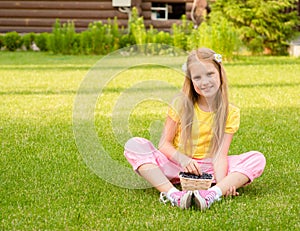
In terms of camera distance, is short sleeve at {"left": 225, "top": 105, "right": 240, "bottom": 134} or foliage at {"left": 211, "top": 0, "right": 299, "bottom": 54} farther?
foliage at {"left": 211, "top": 0, "right": 299, "bottom": 54}

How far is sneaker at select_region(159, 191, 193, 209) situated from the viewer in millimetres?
3699

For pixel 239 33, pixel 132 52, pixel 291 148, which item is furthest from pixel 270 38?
pixel 132 52

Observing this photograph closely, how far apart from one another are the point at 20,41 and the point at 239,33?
17.5 feet

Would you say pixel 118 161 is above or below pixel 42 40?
above

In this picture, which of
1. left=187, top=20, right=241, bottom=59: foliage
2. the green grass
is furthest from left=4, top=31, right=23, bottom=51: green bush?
the green grass

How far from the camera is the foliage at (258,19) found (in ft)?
49.5

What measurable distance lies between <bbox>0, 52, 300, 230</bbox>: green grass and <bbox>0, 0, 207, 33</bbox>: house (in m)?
7.89

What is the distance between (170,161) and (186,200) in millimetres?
540

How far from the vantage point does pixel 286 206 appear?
3789 mm

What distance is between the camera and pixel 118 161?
4.95 metres

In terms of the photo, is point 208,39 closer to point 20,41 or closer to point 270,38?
point 270,38

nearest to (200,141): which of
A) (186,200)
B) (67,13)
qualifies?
(186,200)

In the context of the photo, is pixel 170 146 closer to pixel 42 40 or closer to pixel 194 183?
pixel 194 183

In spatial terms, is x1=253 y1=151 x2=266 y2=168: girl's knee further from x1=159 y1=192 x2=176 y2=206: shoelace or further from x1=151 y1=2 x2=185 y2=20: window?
x1=151 y1=2 x2=185 y2=20: window
